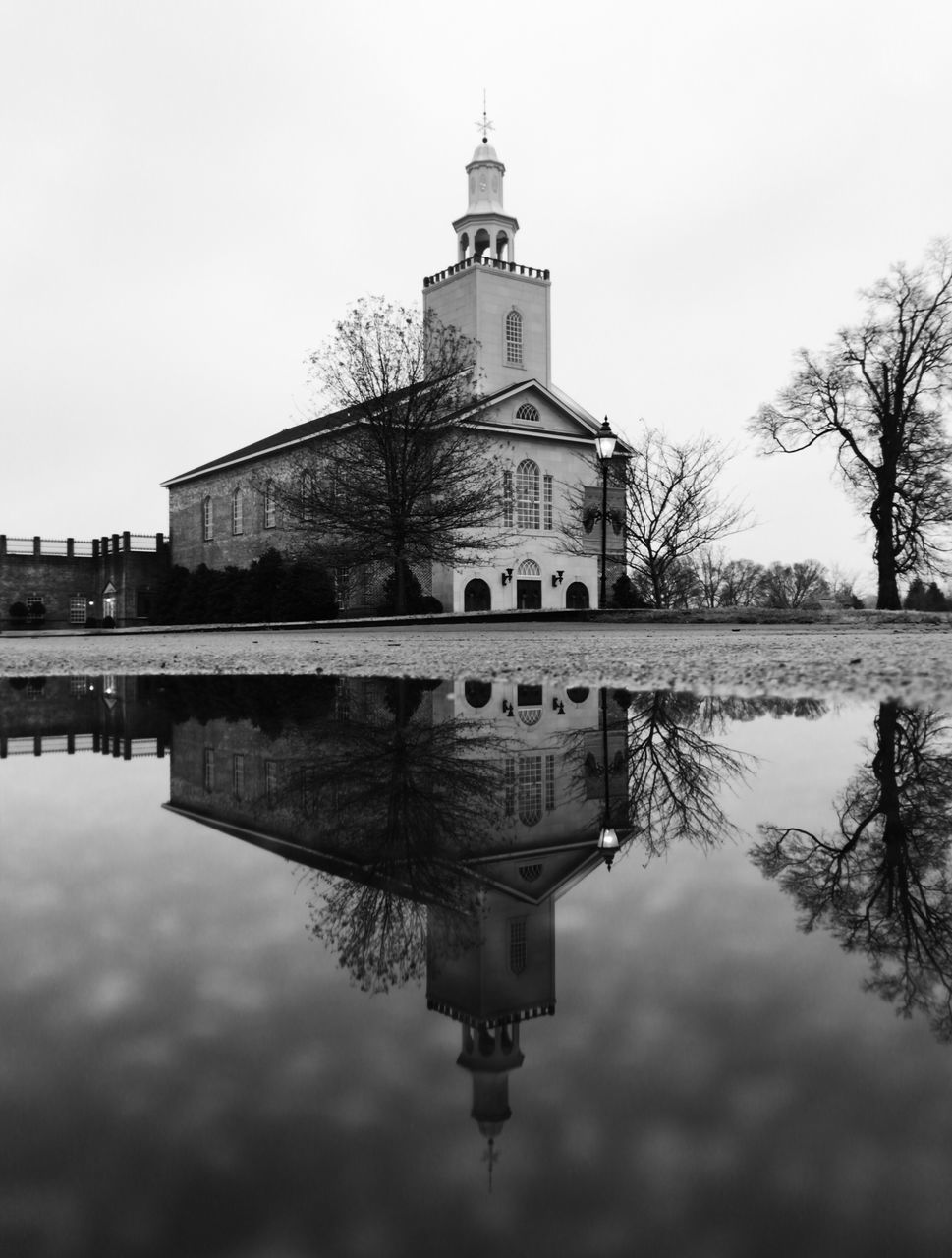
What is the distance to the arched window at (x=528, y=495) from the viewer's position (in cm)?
5453

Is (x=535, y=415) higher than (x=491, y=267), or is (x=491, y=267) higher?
(x=491, y=267)

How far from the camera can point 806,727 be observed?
161 inches

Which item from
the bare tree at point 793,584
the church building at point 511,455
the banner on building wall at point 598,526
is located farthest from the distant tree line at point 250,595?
the bare tree at point 793,584

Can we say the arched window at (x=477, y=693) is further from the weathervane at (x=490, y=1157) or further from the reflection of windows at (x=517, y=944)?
the weathervane at (x=490, y=1157)

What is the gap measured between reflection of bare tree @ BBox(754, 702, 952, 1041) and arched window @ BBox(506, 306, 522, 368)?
197 feet

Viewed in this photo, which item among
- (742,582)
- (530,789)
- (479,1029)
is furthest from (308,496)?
(742,582)

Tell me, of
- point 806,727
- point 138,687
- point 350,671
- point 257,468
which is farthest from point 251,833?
point 257,468

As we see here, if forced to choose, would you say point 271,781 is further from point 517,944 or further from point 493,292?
point 493,292

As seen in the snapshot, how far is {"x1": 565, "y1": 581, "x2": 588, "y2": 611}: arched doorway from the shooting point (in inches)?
2200

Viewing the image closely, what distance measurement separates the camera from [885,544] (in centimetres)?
4053

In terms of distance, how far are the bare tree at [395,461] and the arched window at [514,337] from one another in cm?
1872

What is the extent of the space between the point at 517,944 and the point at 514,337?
2437 inches

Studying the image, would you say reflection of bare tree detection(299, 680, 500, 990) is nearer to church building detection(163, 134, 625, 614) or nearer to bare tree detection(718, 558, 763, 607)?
church building detection(163, 134, 625, 614)

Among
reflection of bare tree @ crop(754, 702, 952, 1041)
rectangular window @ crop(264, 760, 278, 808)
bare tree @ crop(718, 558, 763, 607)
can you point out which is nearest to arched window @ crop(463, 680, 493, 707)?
rectangular window @ crop(264, 760, 278, 808)
